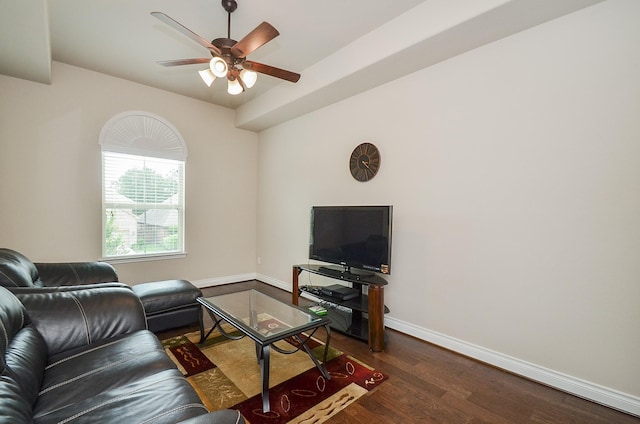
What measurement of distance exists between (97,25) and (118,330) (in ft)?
9.11

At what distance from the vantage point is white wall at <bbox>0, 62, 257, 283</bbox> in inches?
127

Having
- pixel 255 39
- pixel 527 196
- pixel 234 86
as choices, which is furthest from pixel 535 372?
pixel 234 86

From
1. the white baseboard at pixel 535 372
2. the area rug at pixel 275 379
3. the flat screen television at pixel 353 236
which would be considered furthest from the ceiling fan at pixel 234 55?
the white baseboard at pixel 535 372

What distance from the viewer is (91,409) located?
3.72 ft

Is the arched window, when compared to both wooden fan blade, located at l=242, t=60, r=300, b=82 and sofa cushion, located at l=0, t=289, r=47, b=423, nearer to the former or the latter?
wooden fan blade, located at l=242, t=60, r=300, b=82

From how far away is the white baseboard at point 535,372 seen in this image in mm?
1848

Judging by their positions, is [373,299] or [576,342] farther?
[373,299]

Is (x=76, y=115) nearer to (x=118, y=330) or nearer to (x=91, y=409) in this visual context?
(x=118, y=330)

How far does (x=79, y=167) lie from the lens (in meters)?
3.56

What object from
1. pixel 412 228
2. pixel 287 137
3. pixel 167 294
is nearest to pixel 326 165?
pixel 287 137

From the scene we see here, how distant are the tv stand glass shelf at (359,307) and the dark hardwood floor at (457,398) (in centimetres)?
21

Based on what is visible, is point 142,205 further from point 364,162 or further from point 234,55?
point 364,162

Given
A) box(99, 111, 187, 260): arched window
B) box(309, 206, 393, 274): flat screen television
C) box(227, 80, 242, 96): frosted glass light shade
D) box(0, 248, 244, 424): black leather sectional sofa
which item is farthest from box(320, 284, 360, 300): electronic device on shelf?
box(99, 111, 187, 260): arched window

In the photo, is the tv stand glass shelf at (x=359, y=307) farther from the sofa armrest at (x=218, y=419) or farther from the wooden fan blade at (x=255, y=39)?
the wooden fan blade at (x=255, y=39)
